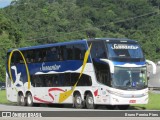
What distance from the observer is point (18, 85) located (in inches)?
1432

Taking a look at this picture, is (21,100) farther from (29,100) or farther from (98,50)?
(98,50)

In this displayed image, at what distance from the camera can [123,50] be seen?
29.3m

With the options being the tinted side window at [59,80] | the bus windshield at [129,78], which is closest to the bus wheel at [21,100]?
the tinted side window at [59,80]

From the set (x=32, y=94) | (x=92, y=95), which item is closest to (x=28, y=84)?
(x=32, y=94)

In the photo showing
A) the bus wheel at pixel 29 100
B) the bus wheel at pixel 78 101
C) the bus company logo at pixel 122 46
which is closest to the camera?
the bus company logo at pixel 122 46

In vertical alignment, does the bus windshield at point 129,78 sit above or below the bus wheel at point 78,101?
above

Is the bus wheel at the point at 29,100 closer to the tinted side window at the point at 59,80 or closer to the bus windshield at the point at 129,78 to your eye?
the tinted side window at the point at 59,80

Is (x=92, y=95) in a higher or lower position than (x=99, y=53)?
lower

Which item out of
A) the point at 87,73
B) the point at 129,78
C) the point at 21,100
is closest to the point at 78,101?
the point at 87,73

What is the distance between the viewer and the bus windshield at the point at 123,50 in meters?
28.8

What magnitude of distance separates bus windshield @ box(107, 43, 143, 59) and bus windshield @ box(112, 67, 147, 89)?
0.78m

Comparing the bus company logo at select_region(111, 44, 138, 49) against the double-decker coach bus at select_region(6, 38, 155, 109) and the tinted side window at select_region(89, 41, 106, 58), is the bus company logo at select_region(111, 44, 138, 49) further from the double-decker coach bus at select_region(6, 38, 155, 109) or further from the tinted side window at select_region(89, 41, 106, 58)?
the tinted side window at select_region(89, 41, 106, 58)

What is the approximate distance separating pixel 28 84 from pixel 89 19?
10120cm

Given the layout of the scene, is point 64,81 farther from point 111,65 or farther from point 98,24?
point 98,24
